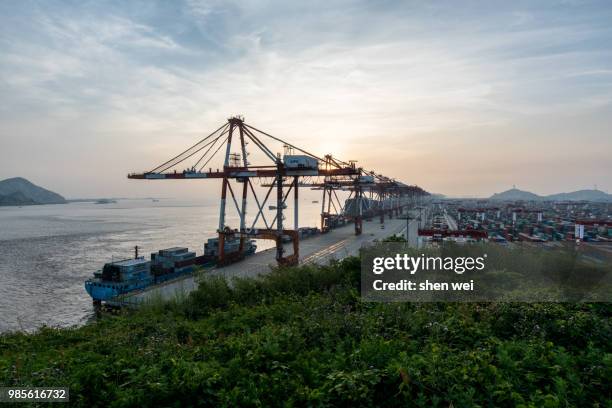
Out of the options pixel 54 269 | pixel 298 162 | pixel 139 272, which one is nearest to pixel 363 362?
pixel 139 272

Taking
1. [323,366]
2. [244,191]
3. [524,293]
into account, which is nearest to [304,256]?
[244,191]

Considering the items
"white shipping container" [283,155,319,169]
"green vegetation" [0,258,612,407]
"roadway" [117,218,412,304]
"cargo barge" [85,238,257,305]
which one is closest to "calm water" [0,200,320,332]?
"cargo barge" [85,238,257,305]

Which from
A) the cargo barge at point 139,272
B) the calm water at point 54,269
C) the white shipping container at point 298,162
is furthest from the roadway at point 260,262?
the white shipping container at point 298,162

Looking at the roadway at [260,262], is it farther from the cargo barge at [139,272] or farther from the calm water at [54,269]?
the calm water at [54,269]

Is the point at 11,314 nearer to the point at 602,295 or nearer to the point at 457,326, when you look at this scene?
the point at 457,326

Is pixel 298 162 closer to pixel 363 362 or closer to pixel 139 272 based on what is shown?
pixel 139 272

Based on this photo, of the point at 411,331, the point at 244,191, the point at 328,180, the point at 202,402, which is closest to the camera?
the point at 202,402
